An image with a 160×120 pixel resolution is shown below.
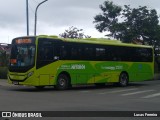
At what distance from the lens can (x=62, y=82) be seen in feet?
81.9

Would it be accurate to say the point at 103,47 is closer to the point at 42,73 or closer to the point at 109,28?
the point at 42,73

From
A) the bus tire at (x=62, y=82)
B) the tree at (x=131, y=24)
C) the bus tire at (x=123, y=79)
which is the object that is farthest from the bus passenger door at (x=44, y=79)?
the tree at (x=131, y=24)

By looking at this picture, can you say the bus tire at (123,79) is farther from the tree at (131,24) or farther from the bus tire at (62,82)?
the tree at (131,24)

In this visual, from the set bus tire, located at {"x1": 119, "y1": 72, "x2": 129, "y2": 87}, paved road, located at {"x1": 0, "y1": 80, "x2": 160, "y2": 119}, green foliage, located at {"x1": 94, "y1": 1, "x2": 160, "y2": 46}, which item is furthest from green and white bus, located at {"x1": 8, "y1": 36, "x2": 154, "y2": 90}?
green foliage, located at {"x1": 94, "y1": 1, "x2": 160, "y2": 46}

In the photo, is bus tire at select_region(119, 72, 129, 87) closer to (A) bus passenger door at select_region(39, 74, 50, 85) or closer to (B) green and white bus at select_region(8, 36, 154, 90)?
(B) green and white bus at select_region(8, 36, 154, 90)

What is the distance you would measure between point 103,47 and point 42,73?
5.82m

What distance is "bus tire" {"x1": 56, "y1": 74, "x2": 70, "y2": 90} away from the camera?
974 inches

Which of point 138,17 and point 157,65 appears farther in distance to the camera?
point 157,65

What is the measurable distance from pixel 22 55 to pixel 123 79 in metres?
8.90

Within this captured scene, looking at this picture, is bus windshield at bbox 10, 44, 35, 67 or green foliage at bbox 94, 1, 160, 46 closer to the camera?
bus windshield at bbox 10, 44, 35, 67

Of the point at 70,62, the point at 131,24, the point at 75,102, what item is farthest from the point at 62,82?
the point at 131,24

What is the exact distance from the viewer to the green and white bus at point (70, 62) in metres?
23.4

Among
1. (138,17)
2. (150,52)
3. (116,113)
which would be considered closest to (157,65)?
(138,17)

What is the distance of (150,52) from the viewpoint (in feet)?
107
